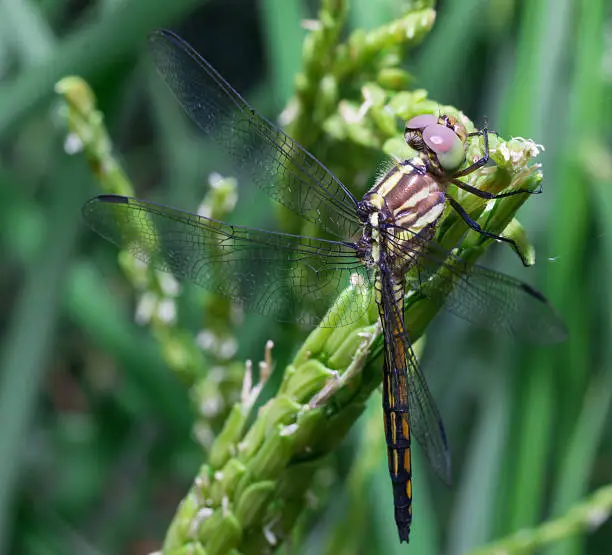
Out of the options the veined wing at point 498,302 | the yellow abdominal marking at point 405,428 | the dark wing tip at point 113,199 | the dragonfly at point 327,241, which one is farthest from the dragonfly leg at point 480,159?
the dark wing tip at point 113,199

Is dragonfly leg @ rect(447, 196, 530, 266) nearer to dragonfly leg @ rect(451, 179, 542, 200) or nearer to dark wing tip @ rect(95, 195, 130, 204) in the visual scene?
dragonfly leg @ rect(451, 179, 542, 200)

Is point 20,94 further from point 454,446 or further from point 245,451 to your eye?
point 454,446

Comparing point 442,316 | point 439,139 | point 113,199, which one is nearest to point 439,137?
point 439,139

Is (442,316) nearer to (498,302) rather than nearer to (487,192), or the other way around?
(498,302)

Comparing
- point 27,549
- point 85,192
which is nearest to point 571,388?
point 85,192

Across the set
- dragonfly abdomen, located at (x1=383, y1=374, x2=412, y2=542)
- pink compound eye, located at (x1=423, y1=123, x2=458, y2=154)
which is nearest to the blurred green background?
dragonfly abdomen, located at (x1=383, y1=374, x2=412, y2=542)

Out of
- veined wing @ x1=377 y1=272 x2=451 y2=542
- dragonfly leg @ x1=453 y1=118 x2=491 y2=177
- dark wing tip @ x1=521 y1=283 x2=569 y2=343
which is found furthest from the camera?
dark wing tip @ x1=521 y1=283 x2=569 y2=343

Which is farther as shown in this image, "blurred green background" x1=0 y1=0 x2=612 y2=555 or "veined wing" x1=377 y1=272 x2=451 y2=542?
"blurred green background" x1=0 y1=0 x2=612 y2=555

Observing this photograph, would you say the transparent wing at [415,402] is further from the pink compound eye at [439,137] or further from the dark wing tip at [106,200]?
the dark wing tip at [106,200]
